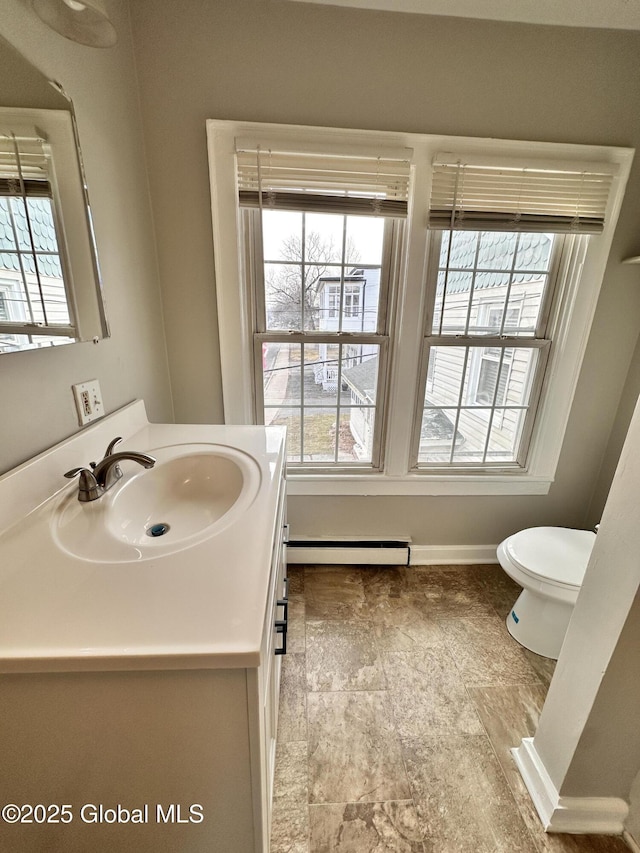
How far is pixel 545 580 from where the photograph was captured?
4.30 feet

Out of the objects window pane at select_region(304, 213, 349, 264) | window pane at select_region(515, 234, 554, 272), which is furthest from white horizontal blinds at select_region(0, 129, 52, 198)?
window pane at select_region(515, 234, 554, 272)

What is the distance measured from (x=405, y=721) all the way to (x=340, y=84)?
235 cm

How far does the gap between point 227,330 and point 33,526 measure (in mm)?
1037

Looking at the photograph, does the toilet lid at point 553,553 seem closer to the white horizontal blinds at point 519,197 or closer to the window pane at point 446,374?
the window pane at point 446,374

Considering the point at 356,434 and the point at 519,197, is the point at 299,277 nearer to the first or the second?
the point at 356,434

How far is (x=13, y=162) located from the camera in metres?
0.74

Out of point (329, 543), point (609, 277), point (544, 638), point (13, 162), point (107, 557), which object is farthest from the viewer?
point (329, 543)

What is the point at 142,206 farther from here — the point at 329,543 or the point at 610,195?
the point at 610,195

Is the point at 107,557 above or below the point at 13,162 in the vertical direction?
below

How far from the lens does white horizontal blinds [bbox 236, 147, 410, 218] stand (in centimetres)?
132

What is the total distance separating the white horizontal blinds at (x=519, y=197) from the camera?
1387 mm

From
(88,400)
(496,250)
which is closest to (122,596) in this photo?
(88,400)

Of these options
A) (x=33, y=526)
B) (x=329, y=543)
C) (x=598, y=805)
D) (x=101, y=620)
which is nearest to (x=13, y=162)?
(x=33, y=526)

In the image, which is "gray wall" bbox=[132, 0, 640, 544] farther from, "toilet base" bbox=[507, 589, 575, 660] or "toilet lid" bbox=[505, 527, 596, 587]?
"toilet base" bbox=[507, 589, 575, 660]
